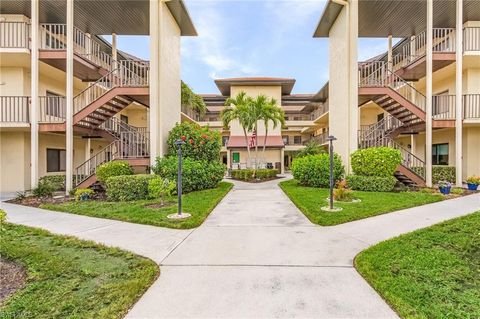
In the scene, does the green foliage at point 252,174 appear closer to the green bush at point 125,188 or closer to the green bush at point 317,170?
the green bush at point 317,170

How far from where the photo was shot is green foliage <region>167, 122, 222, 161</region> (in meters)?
14.0

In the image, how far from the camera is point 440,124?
13.5 metres

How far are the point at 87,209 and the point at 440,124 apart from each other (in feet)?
58.2

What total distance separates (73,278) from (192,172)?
8957 millimetres

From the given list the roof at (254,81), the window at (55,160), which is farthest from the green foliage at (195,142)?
the roof at (254,81)

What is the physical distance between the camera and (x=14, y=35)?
1305 centimetres

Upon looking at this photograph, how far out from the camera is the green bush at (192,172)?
12008 millimetres

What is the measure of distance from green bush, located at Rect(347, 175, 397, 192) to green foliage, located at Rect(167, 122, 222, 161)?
26.9 feet

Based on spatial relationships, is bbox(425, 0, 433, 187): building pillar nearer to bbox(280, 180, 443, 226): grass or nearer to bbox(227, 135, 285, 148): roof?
bbox(280, 180, 443, 226): grass

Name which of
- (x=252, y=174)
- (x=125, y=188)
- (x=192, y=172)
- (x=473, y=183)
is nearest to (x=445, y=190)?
(x=473, y=183)

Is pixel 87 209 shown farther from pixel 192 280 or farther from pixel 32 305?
pixel 192 280

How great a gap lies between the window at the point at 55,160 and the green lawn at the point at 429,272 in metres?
17.6

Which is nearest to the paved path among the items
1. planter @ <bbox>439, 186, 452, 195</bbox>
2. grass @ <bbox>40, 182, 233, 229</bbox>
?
grass @ <bbox>40, 182, 233, 229</bbox>

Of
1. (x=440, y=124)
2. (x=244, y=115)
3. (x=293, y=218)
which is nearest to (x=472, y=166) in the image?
(x=440, y=124)
